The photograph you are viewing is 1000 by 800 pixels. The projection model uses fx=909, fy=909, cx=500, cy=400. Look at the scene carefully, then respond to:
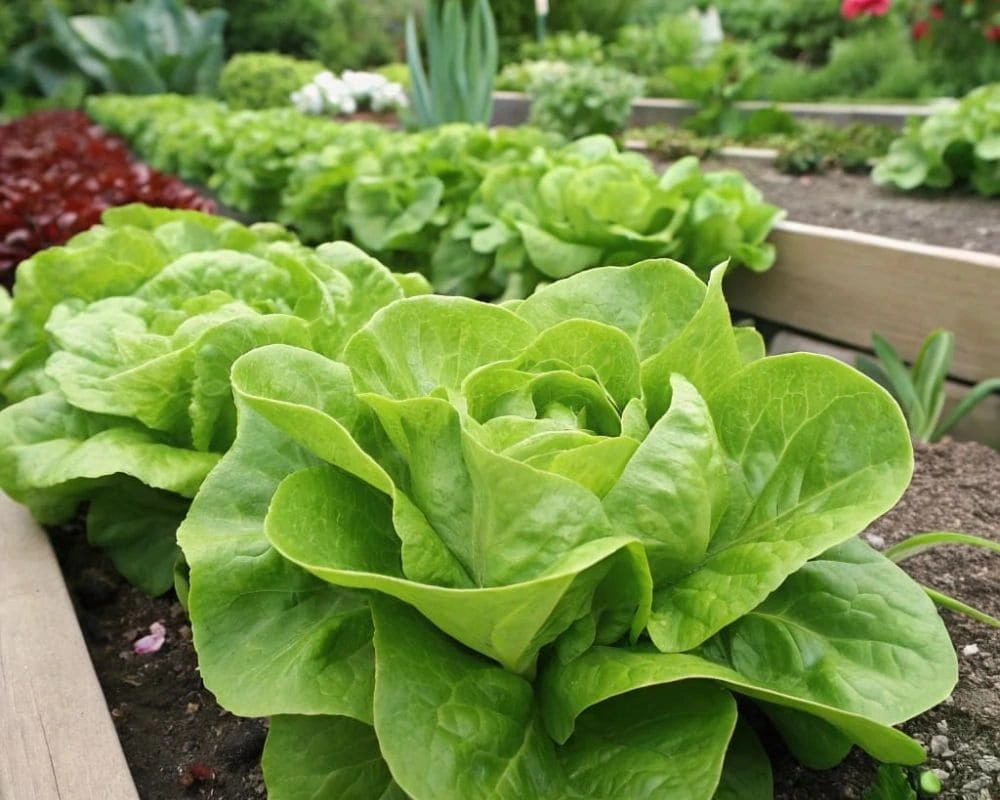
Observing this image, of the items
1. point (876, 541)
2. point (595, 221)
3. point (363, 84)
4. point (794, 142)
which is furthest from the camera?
point (363, 84)

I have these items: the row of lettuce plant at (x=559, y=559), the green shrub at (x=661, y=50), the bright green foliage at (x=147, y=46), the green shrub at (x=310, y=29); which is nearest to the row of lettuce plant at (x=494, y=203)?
the row of lettuce plant at (x=559, y=559)

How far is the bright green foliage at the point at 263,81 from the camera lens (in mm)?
8742

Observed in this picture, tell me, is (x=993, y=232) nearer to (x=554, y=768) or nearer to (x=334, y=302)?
(x=334, y=302)

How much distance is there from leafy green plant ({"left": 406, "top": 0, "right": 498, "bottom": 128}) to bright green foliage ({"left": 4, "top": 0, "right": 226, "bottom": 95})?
7.91 metres

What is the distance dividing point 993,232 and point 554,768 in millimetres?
2935

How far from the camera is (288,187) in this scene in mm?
4273

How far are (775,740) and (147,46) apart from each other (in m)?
13.0

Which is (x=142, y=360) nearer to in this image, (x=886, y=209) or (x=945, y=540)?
(x=945, y=540)

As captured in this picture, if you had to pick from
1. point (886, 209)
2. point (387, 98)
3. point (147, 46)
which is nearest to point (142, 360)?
point (886, 209)

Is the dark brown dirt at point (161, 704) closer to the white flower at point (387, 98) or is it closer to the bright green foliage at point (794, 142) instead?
the bright green foliage at point (794, 142)

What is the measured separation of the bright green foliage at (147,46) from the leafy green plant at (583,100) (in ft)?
27.0

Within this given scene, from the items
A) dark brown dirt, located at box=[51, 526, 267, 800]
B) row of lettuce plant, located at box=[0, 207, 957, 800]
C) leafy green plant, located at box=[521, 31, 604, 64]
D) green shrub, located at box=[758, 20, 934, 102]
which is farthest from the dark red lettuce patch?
green shrub, located at box=[758, 20, 934, 102]

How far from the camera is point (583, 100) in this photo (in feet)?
16.5

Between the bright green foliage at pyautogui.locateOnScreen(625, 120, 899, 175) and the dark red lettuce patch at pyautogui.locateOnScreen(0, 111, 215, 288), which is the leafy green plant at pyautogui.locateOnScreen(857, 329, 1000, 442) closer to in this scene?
the bright green foliage at pyautogui.locateOnScreen(625, 120, 899, 175)
